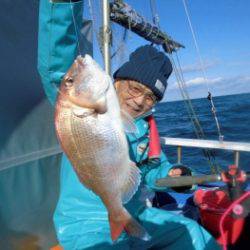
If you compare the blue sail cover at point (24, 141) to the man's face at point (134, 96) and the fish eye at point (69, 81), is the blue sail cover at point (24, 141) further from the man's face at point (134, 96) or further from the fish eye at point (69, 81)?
the fish eye at point (69, 81)

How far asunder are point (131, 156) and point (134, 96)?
472mm

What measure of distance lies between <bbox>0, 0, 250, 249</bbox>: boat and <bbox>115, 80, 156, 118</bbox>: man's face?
0.48 m

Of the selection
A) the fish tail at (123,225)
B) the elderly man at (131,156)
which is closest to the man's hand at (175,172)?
the elderly man at (131,156)

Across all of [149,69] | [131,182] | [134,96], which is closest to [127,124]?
[131,182]

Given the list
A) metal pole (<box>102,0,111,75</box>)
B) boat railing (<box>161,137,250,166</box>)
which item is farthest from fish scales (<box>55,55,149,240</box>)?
boat railing (<box>161,137,250,166</box>)

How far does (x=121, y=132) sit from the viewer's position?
1.78 metres

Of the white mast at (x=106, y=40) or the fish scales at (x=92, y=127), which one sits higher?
the white mast at (x=106, y=40)

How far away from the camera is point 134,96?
8.51ft

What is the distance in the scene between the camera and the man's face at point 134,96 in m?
2.59

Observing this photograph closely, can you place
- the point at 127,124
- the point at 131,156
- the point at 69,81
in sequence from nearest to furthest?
the point at 69,81 → the point at 127,124 → the point at 131,156

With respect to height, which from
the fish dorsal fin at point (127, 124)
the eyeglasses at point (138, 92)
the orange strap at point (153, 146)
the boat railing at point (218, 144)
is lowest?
the boat railing at point (218, 144)

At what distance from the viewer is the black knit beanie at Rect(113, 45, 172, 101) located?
2607mm

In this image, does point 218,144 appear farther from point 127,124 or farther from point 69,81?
point 69,81

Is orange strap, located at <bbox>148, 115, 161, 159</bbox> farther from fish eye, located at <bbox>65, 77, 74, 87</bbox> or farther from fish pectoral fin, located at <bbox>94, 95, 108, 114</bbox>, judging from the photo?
fish eye, located at <bbox>65, 77, 74, 87</bbox>
